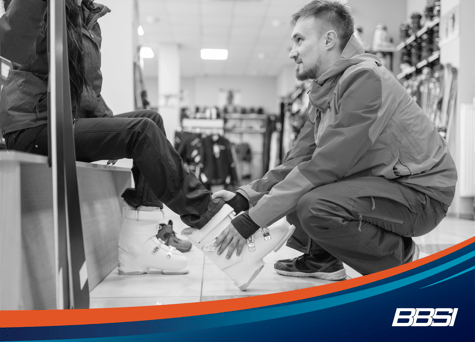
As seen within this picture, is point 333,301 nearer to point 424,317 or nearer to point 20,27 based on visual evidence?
point 424,317

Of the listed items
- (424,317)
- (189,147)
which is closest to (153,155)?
(424,317)

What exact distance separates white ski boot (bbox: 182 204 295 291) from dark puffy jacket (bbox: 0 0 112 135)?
60 cm

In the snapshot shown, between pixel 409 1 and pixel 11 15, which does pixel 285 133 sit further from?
pixel 11 15

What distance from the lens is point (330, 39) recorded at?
54.7 inches

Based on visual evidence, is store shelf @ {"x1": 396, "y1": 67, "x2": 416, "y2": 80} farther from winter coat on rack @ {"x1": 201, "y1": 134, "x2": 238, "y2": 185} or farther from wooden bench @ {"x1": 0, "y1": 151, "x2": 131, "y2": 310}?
wooden bench @ {"x1": 0, "y1": 151, "x2": 131, "y2": 310}

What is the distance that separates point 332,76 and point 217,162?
6099 millimetres

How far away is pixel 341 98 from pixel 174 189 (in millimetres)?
591

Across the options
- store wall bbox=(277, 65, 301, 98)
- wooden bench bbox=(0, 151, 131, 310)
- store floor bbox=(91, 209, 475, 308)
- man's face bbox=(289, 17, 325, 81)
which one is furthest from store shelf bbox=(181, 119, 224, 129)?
man's face bbox=(289, 17, 325, 81)

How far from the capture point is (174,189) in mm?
1364

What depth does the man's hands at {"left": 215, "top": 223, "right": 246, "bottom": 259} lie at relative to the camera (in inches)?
50.5

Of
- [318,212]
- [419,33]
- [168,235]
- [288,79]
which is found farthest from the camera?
[288,79]

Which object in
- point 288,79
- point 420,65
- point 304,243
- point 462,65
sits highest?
point 288,79

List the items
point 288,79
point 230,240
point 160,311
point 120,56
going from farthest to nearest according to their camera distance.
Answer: point 288,79 → point 120,56 → point 230,240 → point 160,311

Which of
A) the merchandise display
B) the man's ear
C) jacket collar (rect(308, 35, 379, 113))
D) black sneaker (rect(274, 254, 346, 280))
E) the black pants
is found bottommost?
black sneaker (rect(274, 254, 346, 280))
